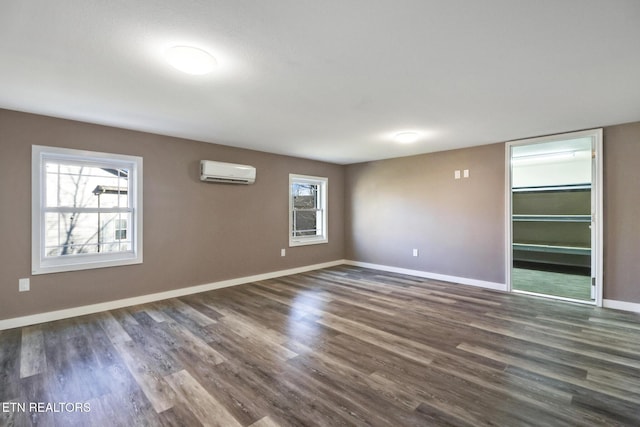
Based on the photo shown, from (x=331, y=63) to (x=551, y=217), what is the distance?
5.78 m

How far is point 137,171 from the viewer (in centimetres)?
377

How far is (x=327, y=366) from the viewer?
225cm

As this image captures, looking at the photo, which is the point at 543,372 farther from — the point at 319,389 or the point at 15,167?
the point at 15,167

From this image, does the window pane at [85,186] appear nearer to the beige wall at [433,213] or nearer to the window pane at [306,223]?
the window pane at [306,223]

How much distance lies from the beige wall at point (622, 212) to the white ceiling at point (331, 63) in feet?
1.10

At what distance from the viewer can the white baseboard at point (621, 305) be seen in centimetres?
341

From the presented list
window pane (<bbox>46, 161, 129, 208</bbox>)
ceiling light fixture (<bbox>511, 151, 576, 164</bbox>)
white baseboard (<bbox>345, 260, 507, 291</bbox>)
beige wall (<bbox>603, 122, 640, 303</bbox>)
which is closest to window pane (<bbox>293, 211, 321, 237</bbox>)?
white baseboard (<bbox>345, 260, 507, 291</bbox>)

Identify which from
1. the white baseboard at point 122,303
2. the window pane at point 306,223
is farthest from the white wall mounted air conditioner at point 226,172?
the white baseboard at point 122,303

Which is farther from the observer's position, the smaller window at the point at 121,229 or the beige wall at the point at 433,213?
the beige wall at the point at 433,213

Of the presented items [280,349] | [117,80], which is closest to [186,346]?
[280,349]

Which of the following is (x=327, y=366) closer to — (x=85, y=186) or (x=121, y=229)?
(x=121, y=229)

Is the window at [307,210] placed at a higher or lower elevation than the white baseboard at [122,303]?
higher

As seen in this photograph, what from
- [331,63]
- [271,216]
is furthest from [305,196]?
[331,63]

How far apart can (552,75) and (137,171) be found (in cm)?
443
